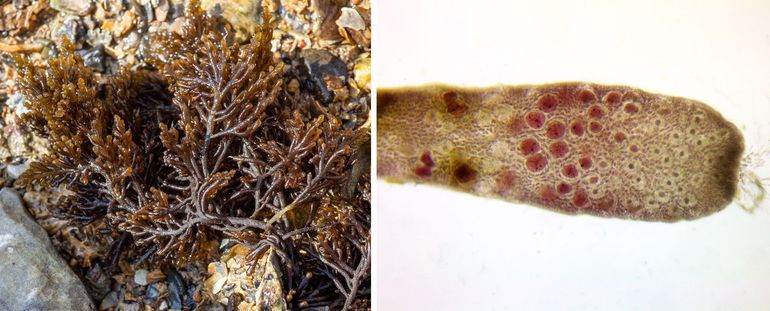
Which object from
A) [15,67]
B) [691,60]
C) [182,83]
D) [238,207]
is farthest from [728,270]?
[15,67]

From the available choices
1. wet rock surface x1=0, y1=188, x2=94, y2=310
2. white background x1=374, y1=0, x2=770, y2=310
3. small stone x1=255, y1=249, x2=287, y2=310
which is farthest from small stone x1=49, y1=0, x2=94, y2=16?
white background x1=374, y1=0, x2=770, y2=310

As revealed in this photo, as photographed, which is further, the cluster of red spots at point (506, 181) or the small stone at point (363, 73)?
the small stone at point (363, 73)

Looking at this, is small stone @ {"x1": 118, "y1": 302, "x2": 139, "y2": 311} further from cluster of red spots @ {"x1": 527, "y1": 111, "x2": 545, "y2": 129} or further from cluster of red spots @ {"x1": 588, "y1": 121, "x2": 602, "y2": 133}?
cluster of red spots @ {"x1": 588, "y1": 121, "x2": 602, "y2": 133}

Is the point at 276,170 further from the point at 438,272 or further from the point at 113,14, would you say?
the point at 113,14

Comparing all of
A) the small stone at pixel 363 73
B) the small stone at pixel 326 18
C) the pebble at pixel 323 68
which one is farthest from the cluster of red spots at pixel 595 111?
the small stone at pixel 326 18

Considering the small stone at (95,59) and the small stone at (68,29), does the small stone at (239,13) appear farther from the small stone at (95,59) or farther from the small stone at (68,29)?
the small stone at (68,29)

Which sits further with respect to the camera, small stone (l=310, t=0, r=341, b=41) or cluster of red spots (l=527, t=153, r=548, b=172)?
small stone (l=310, t=0, r=341, b=41)

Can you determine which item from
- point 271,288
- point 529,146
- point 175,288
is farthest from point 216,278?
point 529,146

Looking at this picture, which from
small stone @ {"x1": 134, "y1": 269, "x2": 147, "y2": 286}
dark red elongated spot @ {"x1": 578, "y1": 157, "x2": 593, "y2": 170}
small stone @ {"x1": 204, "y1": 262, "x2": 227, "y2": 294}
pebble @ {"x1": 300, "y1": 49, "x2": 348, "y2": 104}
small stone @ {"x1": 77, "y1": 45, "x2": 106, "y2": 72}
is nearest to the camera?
dark red elongated spot @ {"x1": 578, "y1": 157, "x2": 593, "y2": 170}
